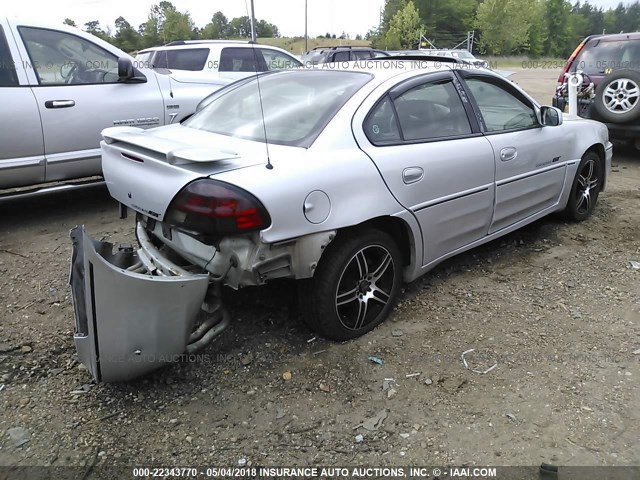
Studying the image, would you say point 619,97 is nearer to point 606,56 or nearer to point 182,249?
point 606,56

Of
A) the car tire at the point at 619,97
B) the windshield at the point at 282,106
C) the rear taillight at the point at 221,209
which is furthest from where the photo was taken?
the car tire at the point at 619,97

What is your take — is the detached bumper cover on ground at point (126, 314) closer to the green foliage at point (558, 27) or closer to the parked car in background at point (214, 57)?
the parked car in background at point (214, 57)

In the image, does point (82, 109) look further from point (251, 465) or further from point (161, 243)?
point (251, 465)

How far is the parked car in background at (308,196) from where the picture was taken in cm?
243

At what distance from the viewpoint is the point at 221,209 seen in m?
2.42

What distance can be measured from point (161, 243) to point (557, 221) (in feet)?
12.0

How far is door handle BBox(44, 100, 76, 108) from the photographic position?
15.5ft

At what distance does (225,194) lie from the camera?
2.42m

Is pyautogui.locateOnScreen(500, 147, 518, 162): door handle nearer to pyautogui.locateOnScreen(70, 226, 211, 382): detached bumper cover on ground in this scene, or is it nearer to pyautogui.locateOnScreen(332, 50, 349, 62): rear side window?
pyautogui.locateOnScreen(70, 226, 211, 382): detached bumper cover on ground

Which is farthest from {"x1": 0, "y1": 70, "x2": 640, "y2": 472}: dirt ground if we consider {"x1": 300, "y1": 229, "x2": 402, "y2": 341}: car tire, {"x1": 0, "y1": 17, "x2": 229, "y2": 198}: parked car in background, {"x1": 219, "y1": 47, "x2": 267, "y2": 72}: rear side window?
Result: {"x1": 219, "y1": 47, "x2": 267, "y2": 72}: rear side window

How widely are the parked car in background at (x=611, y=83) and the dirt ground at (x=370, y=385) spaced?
351 centimetres

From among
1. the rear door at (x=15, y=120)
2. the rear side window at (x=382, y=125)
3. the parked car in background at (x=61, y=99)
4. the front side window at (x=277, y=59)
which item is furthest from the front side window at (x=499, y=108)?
the front side window at (x=277, y=59)

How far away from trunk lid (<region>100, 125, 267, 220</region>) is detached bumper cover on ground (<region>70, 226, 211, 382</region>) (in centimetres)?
44

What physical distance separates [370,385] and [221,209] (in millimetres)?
1173
